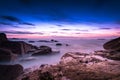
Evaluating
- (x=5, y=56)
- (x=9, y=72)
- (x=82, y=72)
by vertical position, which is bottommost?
(x=9, y=72)

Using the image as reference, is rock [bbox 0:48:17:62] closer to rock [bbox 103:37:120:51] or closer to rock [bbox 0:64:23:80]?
rock [bbox 0:64:23:80]

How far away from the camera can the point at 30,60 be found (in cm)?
3092

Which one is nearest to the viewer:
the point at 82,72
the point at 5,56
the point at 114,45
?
the point at 82,72

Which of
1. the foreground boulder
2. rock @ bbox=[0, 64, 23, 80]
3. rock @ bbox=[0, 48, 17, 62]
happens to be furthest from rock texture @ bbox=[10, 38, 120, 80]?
rock @ bbox=[0, 48, 17, 62]

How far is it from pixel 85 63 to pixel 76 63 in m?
0.51

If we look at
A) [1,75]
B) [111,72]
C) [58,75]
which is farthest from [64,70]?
[1,75]

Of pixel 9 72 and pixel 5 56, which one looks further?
pixel 5 56

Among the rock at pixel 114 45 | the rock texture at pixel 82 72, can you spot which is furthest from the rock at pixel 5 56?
the rock texture at pixel 82 72

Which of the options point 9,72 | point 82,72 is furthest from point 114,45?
point 9,72

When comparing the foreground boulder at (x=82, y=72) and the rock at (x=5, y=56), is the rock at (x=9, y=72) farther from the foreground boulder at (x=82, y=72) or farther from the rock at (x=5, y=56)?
the rock at (x=5, y=56)

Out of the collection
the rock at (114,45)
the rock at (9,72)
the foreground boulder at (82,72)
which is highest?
the rock at (114,45)

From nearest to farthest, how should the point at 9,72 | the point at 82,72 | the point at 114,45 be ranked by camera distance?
the point at 82,72 < the point at 114,45 < the point at 9,72

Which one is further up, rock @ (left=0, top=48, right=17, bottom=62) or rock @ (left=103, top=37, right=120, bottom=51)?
rock @ (left=103, top=37, right=120, bottom=51)

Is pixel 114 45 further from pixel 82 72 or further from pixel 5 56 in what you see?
pixel 5 56
